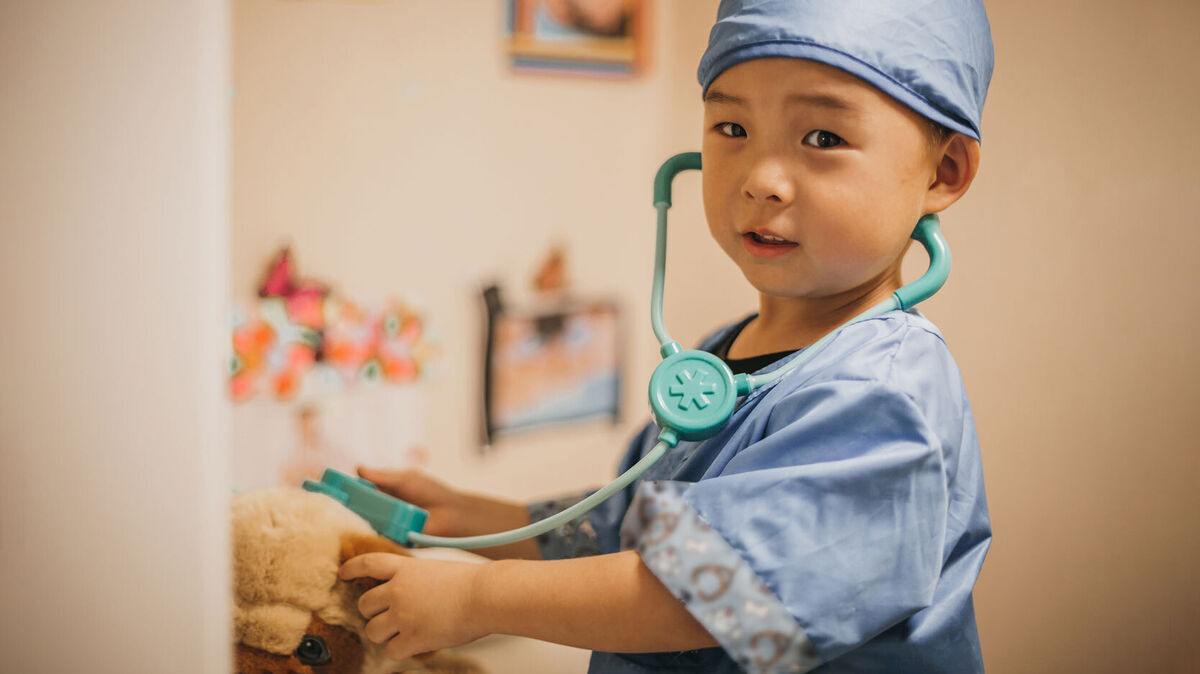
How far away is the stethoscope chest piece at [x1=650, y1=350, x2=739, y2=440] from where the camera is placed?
509 millimetres

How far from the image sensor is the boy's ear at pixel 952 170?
56 cm

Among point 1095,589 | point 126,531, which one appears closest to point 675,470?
point 126,531

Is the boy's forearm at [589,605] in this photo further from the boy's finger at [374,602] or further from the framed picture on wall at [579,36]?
the framed picture on wall at [579,36]

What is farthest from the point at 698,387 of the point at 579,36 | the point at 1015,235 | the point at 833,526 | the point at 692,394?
the point at 579,36

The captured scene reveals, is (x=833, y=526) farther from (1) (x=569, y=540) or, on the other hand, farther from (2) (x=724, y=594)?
(1) (x=569, y=540)

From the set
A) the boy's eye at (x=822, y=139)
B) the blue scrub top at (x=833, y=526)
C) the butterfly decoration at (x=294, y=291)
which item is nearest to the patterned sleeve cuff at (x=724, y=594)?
the blue scrub top at (x=833, y=526)

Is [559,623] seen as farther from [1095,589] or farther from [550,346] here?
[550,346]

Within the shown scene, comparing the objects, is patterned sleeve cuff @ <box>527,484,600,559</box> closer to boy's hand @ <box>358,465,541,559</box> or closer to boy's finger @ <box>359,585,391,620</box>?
boy's hand @ <box>358,465,541,559</box>

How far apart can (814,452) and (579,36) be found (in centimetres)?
94

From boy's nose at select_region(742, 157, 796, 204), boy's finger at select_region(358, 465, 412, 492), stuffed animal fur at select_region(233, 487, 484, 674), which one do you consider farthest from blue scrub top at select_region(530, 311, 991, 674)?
boy's finger at select_region(358, 465, 412, 492)

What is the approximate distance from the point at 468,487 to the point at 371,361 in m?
0.24

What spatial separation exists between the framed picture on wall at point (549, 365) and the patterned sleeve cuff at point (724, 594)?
2.69ft

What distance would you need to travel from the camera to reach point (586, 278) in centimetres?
134

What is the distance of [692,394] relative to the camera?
1.71ft
